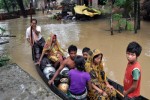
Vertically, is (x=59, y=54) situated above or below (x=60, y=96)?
above

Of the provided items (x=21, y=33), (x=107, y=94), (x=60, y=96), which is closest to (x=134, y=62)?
(x=107, y=94)

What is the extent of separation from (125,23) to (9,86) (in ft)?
30.9

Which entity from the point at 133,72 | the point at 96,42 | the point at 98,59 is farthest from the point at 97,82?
the point at 96,42

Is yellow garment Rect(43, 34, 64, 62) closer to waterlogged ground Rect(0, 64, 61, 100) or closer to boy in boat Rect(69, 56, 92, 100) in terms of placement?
waterlogged ground Rect(0, 64, 61, 100)

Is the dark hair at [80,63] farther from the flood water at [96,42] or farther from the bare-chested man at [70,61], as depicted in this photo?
the flood water at [96,42]

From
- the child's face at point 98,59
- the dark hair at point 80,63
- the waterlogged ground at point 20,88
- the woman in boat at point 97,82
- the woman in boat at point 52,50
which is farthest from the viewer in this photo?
the woman in boat at point 52,50

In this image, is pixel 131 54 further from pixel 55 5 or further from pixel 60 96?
pixel 55 5

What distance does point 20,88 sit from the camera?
5613 mm

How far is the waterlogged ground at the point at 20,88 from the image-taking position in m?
5.21

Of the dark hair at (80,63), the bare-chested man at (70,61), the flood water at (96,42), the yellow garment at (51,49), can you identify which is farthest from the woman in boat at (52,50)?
the dark hair at (80,63)

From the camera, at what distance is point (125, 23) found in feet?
46.2

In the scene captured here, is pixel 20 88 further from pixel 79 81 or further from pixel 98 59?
pixel 98 59

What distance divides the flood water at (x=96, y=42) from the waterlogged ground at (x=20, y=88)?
128 cm

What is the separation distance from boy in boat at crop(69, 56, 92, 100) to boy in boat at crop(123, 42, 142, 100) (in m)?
0.74
